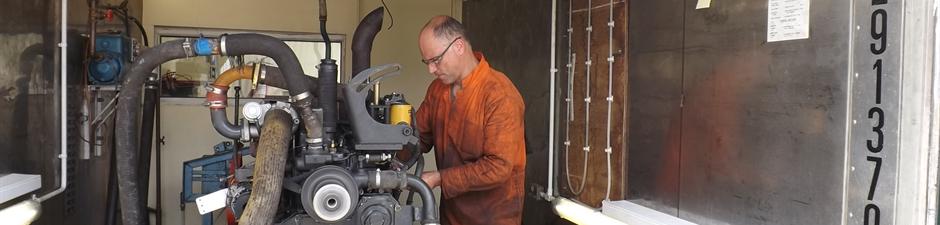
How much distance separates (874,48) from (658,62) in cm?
98

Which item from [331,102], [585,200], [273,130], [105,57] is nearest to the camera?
[273,130]

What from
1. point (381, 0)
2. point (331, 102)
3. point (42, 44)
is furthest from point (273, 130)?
point (381, 0)

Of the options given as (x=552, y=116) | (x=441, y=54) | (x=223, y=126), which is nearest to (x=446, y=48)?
(x=441, y=54)

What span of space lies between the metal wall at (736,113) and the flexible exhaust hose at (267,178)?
4.53ft

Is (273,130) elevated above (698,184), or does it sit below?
above

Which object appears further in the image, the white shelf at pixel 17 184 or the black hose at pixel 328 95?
the white shelf at pixel 17 184

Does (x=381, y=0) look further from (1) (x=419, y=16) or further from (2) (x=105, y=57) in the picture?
(2) (x=105, y=57)

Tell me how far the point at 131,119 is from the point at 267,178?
61cm

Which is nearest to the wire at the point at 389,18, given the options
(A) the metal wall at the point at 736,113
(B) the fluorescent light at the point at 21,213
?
(A) the metal wall at the point at 736,113

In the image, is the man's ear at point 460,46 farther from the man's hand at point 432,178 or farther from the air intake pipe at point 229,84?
the air intake pipe at point 229,84

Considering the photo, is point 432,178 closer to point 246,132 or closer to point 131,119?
point 246,132

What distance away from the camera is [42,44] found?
2678 mm

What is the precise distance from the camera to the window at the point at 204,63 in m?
4.85

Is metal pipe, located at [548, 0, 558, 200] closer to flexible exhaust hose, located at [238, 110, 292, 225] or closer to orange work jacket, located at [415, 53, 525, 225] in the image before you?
orange work jacket, located at [415, 53, 525, 225]
